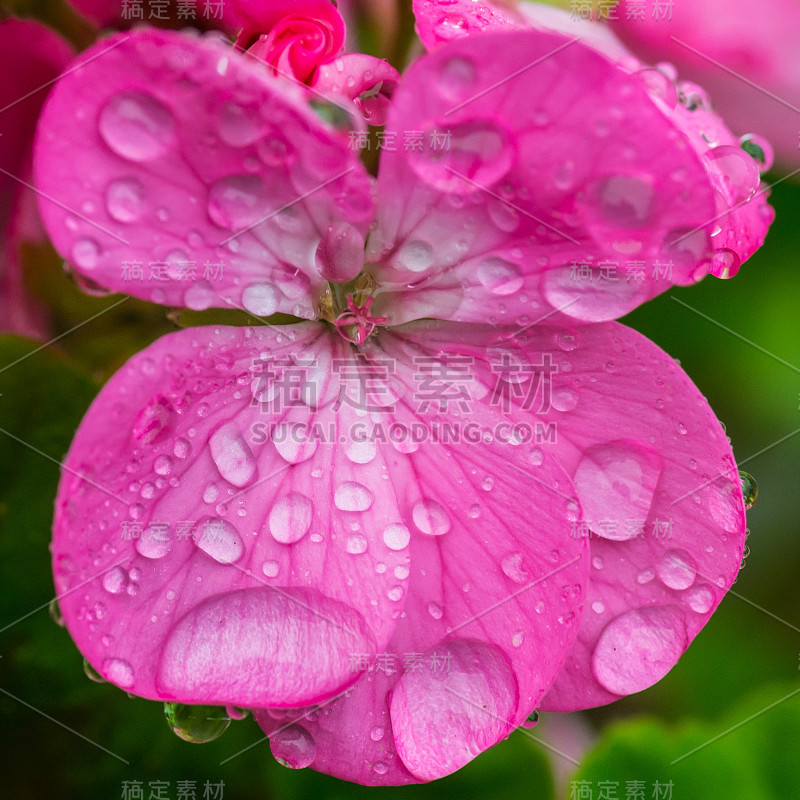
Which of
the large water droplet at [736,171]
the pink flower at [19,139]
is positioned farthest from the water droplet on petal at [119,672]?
the large water droplet at [736,171]

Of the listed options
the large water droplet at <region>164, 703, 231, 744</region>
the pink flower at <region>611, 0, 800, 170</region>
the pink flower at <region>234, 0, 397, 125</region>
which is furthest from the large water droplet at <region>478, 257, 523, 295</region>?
the pink flower at <region>611, 0, 800, 170</region>

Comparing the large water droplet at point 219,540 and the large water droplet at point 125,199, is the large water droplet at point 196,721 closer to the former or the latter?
the large water droplet at point 219,540

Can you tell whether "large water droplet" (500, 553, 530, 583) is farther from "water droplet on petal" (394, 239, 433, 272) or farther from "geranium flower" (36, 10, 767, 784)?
"water droplet on petal" (394, 239, 433, 272)

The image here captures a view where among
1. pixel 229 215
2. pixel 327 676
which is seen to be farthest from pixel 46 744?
pixel 229 215

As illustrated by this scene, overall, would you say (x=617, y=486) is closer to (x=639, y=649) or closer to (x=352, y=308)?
(x=639, y=649)

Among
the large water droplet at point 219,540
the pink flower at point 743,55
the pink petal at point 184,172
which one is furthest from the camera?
the pink flower at point 743,55

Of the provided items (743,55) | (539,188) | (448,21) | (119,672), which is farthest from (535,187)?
(743,55)

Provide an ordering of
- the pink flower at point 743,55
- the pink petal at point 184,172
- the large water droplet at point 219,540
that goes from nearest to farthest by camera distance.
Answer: the pink petal at point 184,172 → the large water droplet at point 219,540 → the pink flower at point 743,55
